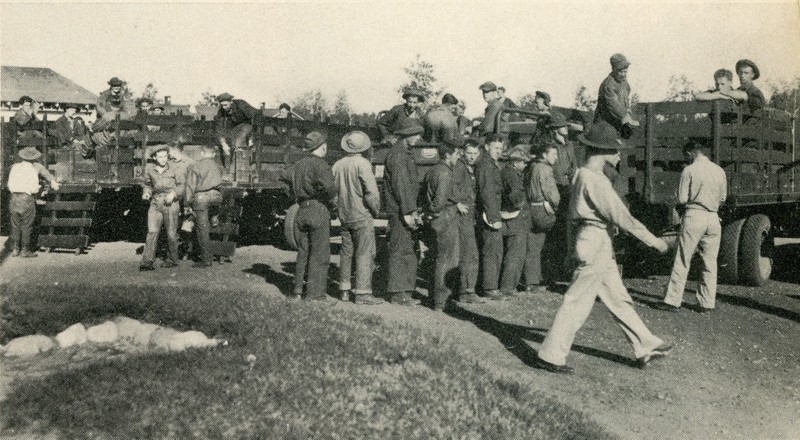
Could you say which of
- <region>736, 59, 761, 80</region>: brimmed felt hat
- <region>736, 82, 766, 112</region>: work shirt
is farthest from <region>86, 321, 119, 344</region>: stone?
<region>736, 59, 761, 80</region>: brimmed felt hat

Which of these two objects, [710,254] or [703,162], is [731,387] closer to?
[710,254]

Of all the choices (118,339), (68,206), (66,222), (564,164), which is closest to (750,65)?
(564,164)

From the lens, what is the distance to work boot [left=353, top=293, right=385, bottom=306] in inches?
337

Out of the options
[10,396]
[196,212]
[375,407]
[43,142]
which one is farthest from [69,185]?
[375,407]

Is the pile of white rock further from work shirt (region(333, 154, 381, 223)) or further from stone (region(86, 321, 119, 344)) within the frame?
work shirt (region(333, 154, 381, 223))

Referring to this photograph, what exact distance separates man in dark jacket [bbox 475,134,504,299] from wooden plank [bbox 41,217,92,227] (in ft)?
25.7

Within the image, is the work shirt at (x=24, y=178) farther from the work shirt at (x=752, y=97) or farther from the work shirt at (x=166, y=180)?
the work shirt at (x=752, y=97)

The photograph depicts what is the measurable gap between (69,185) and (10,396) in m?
9.54

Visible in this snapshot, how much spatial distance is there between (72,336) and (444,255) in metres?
4.35

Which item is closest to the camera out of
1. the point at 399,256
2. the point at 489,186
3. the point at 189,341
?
the point at 189,341

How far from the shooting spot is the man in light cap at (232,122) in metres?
12.7

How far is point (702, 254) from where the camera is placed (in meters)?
8.59

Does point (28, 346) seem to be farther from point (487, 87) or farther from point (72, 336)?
point (487, 87)

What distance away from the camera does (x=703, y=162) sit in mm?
8664
